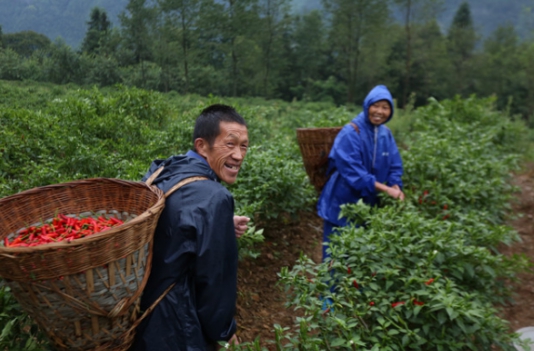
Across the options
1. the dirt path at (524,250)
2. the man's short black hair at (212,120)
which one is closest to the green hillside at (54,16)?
the man's short black hair at (212,120)

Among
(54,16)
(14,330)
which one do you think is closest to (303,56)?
(54,16)

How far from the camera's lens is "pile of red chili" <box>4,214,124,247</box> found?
140 cm

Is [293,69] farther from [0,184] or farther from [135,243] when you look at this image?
[135,243]

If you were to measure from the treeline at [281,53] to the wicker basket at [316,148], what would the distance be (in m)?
2.25

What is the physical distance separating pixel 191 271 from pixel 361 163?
2.14 metres

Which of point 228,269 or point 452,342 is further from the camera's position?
point 452,342

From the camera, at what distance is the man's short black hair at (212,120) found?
1835 millimetres

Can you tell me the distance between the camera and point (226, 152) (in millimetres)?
1821

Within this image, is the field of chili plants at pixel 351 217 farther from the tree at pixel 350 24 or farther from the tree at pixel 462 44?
the tree at pixel 462 44

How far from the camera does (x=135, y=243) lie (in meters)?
1.35

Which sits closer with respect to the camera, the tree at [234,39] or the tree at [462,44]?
the tree at [234,39]

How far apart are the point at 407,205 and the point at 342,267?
1.14 meters

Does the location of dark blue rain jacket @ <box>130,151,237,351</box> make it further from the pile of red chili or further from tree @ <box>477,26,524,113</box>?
tree @ <box>477,26,524,113</box>

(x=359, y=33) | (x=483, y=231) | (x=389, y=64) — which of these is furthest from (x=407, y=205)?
(x=389, y=64)
